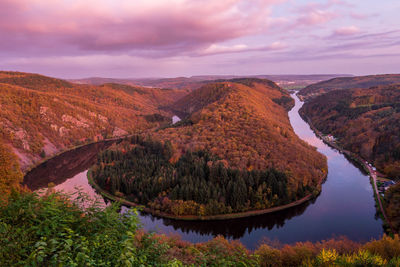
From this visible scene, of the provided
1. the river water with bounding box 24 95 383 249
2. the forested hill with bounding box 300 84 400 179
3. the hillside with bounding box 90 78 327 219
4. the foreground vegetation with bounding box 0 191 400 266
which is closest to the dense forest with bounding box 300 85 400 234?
the forested hill with bounding box 300 84 400 179

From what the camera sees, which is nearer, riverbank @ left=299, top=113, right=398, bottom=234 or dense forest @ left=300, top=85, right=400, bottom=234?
riverbank @ left=299, top=113, right=398, bottom=234

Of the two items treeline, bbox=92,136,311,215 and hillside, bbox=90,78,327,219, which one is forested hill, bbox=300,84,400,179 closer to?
hillside, bbox=90,78,327,219

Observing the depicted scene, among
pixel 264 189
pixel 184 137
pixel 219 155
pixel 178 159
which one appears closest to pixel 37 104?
pixel 184 137

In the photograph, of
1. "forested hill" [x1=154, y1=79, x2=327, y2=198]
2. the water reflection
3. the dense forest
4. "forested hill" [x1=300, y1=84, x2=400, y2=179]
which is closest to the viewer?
"forested hill" [x1=154, y1=79, x2=327, y2=198]

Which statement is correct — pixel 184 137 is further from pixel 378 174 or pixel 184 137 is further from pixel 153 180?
pixel 378 174

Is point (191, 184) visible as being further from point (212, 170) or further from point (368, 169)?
point (368, 169)

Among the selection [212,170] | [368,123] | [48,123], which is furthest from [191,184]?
[48,123]
